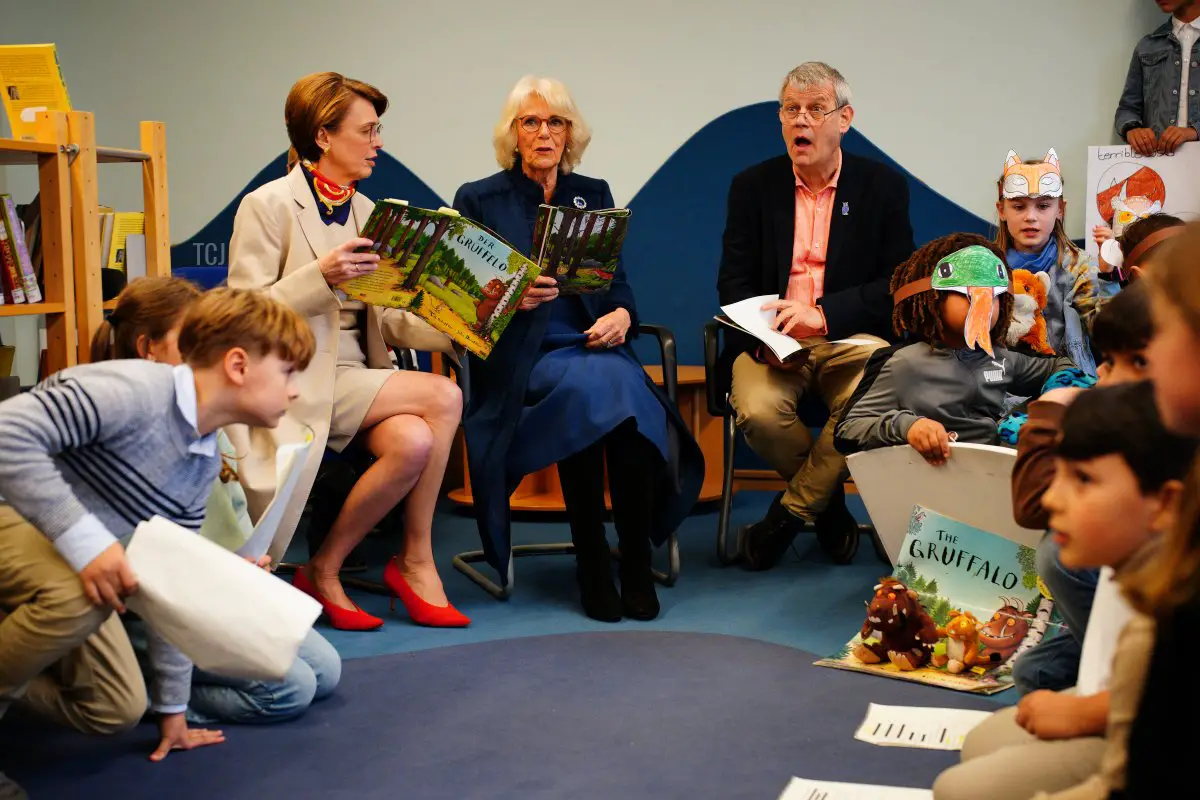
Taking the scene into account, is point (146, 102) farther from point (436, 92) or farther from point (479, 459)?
point (479, 459)

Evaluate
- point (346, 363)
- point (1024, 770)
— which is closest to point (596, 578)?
point (346, 363)

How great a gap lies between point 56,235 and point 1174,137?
3.40 meters

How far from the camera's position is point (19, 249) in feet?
10.5

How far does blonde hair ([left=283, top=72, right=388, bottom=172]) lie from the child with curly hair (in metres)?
1.51

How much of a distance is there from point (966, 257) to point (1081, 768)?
1.63m

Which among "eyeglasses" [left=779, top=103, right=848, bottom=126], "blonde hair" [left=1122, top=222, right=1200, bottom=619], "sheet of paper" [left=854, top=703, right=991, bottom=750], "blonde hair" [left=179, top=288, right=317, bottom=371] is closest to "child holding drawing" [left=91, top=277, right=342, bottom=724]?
"blonde hair" [left=179, top=288, right=317, bottom=371]

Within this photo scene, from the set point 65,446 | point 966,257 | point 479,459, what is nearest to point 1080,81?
point 966,257

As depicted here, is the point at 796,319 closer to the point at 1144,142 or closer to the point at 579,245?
the point at 579,245

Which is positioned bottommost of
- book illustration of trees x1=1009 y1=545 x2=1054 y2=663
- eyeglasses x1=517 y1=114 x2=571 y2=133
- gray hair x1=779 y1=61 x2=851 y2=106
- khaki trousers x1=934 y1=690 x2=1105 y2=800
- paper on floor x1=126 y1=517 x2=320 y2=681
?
book illustration of trees x1=1009 y1=545 x2=1054 y2=663

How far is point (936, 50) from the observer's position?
187 inches

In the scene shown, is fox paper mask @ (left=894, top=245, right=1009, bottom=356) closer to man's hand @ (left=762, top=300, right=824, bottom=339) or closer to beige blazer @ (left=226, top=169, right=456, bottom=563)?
man's hand @ (left=762, top=300, right=824, bottom=339)

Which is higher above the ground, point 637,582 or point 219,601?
point 219,601

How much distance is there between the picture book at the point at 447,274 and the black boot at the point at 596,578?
1.96 ft

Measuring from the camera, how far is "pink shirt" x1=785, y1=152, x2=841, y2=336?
389 centimetres
